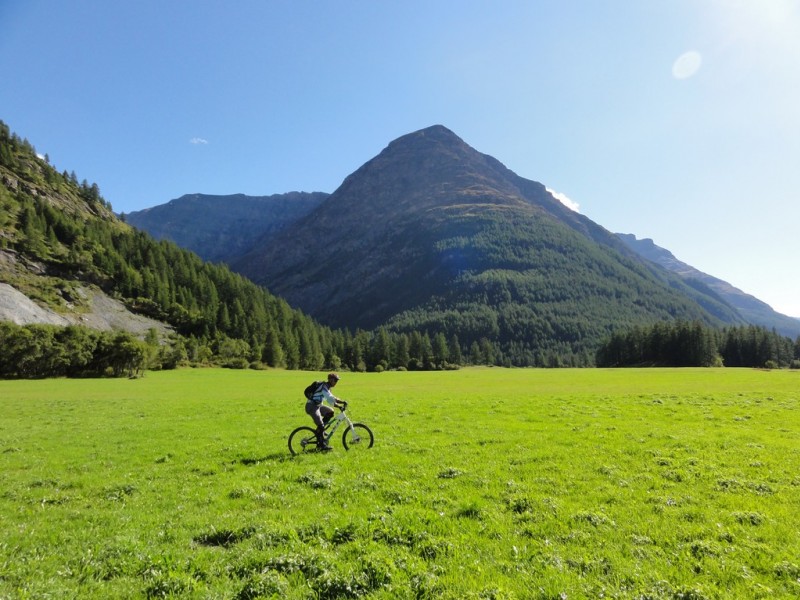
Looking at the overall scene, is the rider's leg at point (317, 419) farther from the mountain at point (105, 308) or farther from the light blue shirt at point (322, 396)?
the mountain at point (105, 308)

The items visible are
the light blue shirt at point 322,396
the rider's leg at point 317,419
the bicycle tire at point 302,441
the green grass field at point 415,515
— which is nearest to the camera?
the green grass field at point 415,515

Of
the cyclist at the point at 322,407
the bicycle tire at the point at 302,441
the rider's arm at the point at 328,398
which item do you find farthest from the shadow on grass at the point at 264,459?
the rider's arm at the point at 328,398

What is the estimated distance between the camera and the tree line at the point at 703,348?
16025cm

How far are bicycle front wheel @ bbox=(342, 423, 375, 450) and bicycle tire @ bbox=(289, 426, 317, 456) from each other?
1.55 metres

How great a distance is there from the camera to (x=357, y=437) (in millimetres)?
21188

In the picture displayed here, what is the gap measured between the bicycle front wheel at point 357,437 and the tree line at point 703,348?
177m

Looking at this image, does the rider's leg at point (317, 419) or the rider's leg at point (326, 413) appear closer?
the rider's leg at point (317, 419)

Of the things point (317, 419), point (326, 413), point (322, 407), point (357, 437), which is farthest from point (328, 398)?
point (357, 437)

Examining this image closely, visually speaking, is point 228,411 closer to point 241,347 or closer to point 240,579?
point 240,579

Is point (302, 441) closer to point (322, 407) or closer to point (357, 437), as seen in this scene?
point (322, 407)

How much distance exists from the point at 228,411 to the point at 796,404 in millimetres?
49609

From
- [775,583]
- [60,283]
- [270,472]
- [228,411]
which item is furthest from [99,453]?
[60,283]

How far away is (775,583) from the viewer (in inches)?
319

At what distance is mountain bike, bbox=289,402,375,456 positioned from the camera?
20594mm
